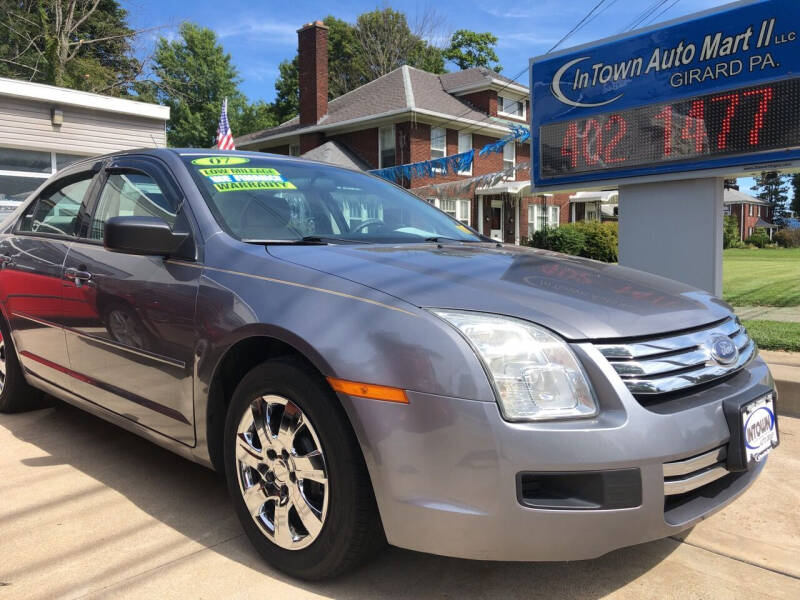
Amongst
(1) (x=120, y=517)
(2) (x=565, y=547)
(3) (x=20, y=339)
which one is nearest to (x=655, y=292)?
(2) (x=565, y=547)

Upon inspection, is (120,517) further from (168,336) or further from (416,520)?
(416,520)

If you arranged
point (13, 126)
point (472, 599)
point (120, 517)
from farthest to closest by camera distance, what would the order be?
point (13, 126) < point (120, 517) < point (472, 599)

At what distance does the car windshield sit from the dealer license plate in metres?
1.58

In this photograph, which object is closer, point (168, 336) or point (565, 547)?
point (565, 547)

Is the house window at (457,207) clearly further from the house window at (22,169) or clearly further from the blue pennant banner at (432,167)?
the house window at (22,169)

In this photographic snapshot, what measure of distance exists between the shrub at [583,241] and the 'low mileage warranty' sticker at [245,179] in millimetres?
17323

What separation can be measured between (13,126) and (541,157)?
9768 mm

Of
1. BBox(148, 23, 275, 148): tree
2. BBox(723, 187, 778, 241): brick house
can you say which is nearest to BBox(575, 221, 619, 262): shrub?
BBox(148, 23, 275, 148): tree

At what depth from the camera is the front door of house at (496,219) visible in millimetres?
27266

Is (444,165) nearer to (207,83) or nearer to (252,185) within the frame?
(252,185)

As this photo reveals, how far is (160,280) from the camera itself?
2.73 metres

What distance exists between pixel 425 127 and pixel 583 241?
25.8 feet

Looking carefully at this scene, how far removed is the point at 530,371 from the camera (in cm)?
187

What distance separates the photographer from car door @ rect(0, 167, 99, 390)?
347 centimetres
